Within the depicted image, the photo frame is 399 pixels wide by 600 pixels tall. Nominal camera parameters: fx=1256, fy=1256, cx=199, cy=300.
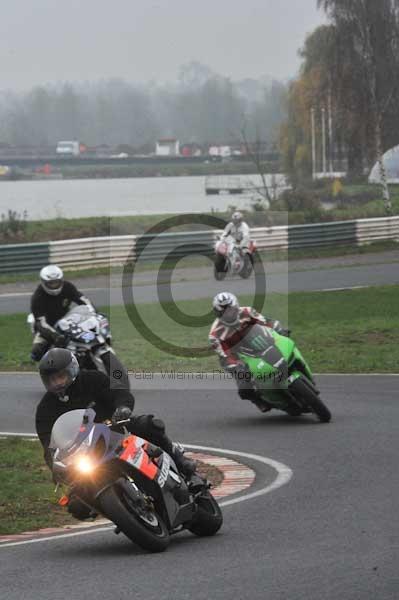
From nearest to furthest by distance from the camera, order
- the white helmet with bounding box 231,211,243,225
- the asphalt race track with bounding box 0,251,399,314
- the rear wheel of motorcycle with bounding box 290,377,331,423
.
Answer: the rear wheel of motorcycle with bounding box 290,377,331,423, the asphalt race track with bounding box 0,251,399,314, the white helmet with bounding box 231,211,243,225

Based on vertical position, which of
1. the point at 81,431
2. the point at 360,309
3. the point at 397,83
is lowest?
the point at 360,309

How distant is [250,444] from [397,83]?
3492cm

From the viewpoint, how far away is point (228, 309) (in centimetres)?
1330

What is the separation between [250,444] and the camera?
12469mm

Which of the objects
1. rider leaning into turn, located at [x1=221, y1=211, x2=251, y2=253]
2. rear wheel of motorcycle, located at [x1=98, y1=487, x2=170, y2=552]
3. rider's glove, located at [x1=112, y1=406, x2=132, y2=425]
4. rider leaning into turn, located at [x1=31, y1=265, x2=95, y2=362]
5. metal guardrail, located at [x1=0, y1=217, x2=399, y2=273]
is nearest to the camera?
rear wheel of motorcycle, located at [x1=98, y1=487, x2=170, y2=552]

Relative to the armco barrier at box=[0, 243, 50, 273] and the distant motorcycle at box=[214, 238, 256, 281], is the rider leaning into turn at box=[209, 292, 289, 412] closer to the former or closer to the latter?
the distant motorcycle at box=[214, 238, 256, 281]

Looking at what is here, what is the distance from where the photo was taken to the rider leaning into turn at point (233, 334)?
43.6 feet

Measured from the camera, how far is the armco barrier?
103ft

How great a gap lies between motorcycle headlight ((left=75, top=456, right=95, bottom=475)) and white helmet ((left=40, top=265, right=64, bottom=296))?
7908 millimetres

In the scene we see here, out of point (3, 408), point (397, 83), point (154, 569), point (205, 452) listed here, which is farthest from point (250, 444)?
point (397, 83)

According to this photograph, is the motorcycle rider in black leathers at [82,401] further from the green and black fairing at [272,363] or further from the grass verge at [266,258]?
the grass verge at [266,258]

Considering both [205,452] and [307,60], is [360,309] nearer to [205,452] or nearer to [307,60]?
[205,452]

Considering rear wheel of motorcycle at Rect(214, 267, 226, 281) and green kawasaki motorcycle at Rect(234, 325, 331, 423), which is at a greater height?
green kawasaki motorcycle at Rect(234, 325, 331, 423)

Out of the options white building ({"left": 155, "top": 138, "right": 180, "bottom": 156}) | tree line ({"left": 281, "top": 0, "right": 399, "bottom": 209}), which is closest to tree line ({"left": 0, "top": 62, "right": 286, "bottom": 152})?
white building ({"left": 155, "top": 138, "right": 180, "bottom": 156})
